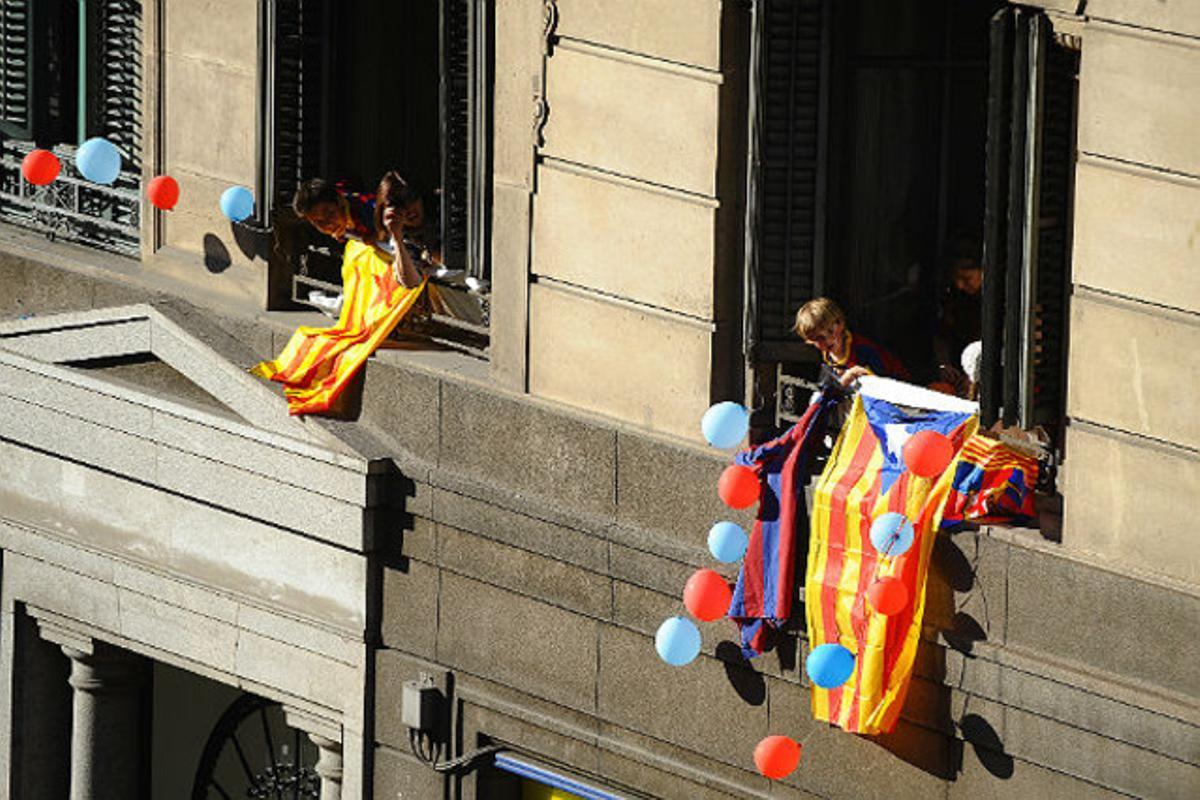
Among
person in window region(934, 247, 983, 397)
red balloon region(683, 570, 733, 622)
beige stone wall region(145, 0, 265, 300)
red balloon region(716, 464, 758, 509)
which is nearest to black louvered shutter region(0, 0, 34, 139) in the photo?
beige stone wall region(145, 0, 265, 300)

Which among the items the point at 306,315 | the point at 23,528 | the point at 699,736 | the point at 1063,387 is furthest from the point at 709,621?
the point at 23,528

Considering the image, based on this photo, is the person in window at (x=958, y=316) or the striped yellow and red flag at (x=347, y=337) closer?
the person in window at (x=958, y=316)

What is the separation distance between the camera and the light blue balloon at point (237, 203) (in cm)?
→ 2653

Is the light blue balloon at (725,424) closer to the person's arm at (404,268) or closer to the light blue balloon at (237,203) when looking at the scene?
the person's arm at (404,268)

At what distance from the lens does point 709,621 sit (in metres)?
23.0

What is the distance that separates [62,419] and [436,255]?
11.5ft

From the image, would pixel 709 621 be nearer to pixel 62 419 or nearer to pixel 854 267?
pixel 854 267

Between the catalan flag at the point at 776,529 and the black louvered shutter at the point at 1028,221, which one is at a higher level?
the black louvered shutter at the point at 1028,221

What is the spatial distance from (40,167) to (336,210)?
301cm

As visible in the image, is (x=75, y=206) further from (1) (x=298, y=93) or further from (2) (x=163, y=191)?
(1) (x=298, y=93)

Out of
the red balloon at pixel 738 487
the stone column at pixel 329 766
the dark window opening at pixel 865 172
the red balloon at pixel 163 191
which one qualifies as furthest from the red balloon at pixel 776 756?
the red balloon at pixel 163 191

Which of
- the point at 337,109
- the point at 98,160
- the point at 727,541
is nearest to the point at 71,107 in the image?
the point at 98,160

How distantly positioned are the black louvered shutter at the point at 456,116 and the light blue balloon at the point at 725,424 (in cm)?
347

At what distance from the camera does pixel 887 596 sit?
70.7 feet
